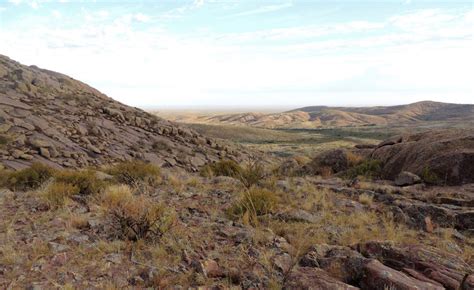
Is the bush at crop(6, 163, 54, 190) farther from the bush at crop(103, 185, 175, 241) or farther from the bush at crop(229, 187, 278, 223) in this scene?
the bush at crop(229, 187, 278, 223)

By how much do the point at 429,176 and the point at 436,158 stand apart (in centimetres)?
82

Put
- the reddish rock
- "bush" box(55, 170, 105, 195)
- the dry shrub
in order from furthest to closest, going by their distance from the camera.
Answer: the dry shrub
"bush" box(55, 170, 105, 195)
the reddish rock

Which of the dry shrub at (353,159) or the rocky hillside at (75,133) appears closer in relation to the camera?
the dry shrub at (353,159)

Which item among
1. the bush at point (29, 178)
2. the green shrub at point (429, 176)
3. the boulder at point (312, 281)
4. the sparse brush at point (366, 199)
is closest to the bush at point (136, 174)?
the bush at point (29, 178)

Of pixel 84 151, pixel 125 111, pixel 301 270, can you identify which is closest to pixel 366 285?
pixel 301 270

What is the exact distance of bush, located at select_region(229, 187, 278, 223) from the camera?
7.07m

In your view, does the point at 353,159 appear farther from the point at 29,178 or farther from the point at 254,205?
the point at 29,178

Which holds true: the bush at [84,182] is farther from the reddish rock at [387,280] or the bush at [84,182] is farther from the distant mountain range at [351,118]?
the distant mountain range at [351,118]

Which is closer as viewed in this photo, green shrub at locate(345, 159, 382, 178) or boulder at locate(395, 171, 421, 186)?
boulder at locate(395, 171, 421, 186)

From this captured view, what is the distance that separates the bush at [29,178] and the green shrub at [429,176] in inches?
471

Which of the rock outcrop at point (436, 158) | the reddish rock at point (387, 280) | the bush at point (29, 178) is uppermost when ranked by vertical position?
the rock outcrop at point (436, 158)

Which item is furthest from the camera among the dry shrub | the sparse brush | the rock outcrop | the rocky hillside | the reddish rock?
the rocky hillside

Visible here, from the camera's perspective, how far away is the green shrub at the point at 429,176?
10.0 meters

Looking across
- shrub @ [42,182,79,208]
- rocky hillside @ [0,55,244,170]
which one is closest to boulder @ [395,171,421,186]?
shrub @ [42,182,79,208]
